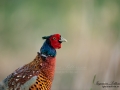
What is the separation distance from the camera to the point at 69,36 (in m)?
1.57

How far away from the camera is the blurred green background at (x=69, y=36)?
1.52m

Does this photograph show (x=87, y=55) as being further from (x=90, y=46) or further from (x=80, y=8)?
(x=80, y=8)

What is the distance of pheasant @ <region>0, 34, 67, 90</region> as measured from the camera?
1454mm

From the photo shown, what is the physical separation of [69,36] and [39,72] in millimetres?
307

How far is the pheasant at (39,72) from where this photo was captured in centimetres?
145

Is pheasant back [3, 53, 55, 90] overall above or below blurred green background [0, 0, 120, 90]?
below

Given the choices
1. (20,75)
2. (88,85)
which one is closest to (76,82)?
(88,85)

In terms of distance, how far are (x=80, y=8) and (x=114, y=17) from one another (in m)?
0.24

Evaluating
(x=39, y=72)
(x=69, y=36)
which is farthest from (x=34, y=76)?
(x=69, y=36)

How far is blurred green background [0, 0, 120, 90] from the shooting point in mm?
1520

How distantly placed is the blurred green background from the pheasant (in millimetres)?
36

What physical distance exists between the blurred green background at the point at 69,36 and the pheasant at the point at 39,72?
0.04 meters

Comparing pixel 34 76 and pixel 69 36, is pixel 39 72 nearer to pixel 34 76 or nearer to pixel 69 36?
pixel 34 76

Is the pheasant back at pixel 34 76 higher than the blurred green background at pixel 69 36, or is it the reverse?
the blurred green background at pixel 69 36
